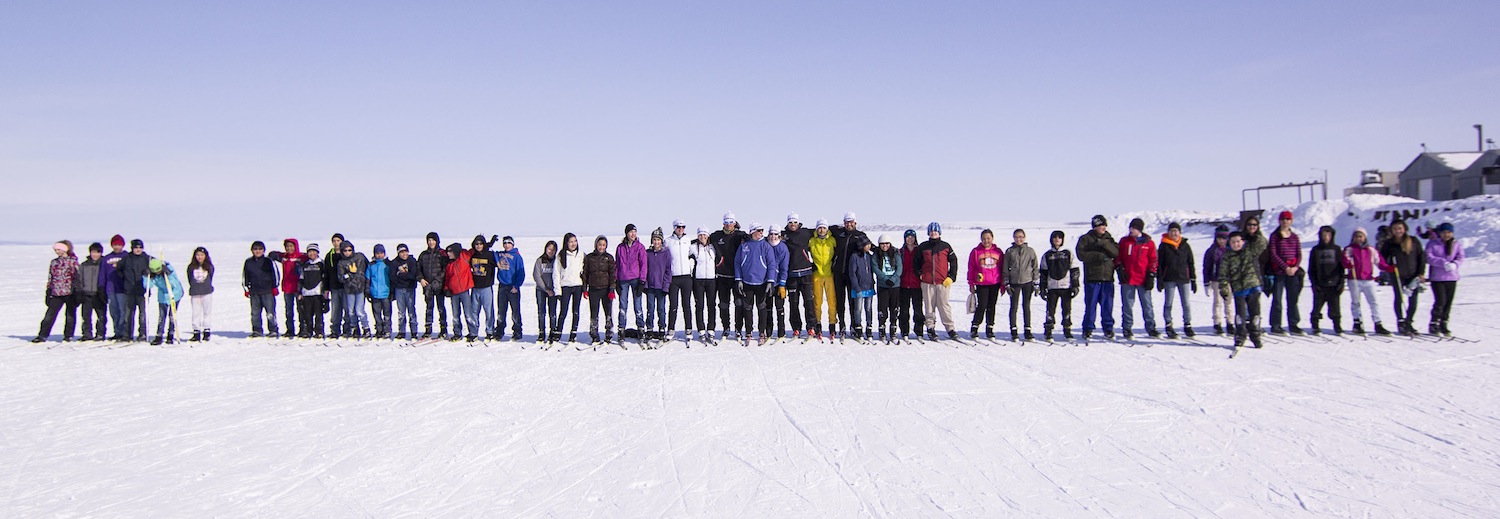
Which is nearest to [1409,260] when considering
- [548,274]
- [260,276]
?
[548,274]

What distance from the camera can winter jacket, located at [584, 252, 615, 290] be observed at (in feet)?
32.6

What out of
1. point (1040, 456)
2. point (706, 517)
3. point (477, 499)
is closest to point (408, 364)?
point (477, 499)

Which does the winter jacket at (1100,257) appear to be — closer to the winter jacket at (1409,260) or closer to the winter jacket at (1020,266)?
the winter jacket at (1020,266)

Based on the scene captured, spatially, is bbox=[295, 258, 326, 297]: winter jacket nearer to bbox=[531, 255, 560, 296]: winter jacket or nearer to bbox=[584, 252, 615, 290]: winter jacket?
bbox=[531, 255, 560, 296]: winter jacket

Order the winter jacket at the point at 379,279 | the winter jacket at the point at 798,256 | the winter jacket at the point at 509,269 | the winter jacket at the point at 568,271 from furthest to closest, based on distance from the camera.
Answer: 1. the winter jacket at the point at 379,279
2. the winter jacket at the point at 509,269
3. the winter jacket at the point at 568,271
4. the winter jacket at the point at 798,256

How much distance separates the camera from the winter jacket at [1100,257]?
9578 millimetres

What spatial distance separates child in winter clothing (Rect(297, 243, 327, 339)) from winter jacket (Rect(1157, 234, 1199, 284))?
1127 cm

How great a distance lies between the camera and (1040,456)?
4934 millimetres

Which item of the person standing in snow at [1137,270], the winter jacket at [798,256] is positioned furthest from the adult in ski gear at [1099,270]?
the winter jacket at [798,256]

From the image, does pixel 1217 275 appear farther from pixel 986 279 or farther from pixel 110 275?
pixel 110 275

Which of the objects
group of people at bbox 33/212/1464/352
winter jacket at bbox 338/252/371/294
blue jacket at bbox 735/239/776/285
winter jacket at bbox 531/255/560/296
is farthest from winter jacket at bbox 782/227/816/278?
winter jacket at bbox 338/252/371/294

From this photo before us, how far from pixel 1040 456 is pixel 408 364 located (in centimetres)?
686

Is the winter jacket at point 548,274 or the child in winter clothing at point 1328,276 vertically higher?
the winter jacket at point 548,274

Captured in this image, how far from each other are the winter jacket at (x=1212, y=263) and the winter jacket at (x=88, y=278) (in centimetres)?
1506
